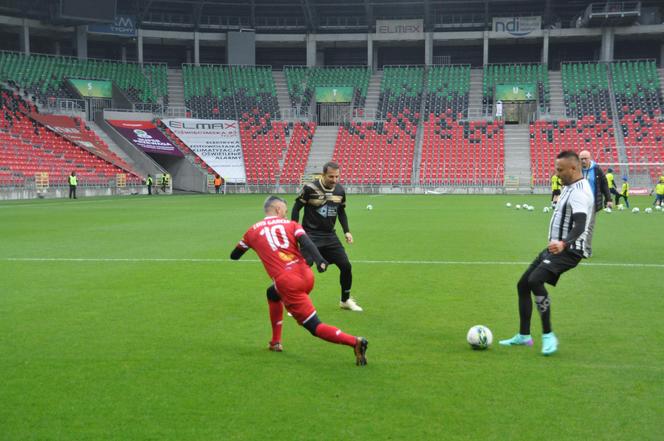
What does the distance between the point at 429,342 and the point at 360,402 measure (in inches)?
79.4

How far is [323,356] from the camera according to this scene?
253 inches

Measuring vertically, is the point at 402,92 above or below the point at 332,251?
above

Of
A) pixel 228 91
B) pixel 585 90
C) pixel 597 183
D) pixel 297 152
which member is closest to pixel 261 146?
pixel 297 152

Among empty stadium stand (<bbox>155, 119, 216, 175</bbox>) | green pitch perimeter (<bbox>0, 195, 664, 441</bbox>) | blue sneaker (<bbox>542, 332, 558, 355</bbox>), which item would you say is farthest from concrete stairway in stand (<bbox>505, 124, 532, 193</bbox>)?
blue sneaker (<bbox>542, 332, 558, 355</bbox>)

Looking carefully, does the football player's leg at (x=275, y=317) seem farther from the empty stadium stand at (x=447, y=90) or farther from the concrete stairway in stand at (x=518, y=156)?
the empty stadium stand at (x=447, y=90)

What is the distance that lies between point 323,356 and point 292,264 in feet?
3.27

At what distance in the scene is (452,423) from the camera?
183 inches

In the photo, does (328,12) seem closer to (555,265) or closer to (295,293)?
(555,265)

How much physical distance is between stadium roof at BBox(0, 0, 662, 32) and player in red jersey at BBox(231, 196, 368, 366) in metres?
55.7

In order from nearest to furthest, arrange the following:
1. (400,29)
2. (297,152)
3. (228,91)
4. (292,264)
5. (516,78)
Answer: (292,264)
(297,152)
(516,78)
(228,91)
(400,29)

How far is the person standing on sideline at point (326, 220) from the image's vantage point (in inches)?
340

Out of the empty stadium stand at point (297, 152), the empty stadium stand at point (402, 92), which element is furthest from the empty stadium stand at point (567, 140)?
the empty stadium stand at point (297, 152)

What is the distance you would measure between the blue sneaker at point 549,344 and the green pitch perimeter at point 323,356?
0.58 ft

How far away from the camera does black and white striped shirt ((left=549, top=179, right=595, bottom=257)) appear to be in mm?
6348
